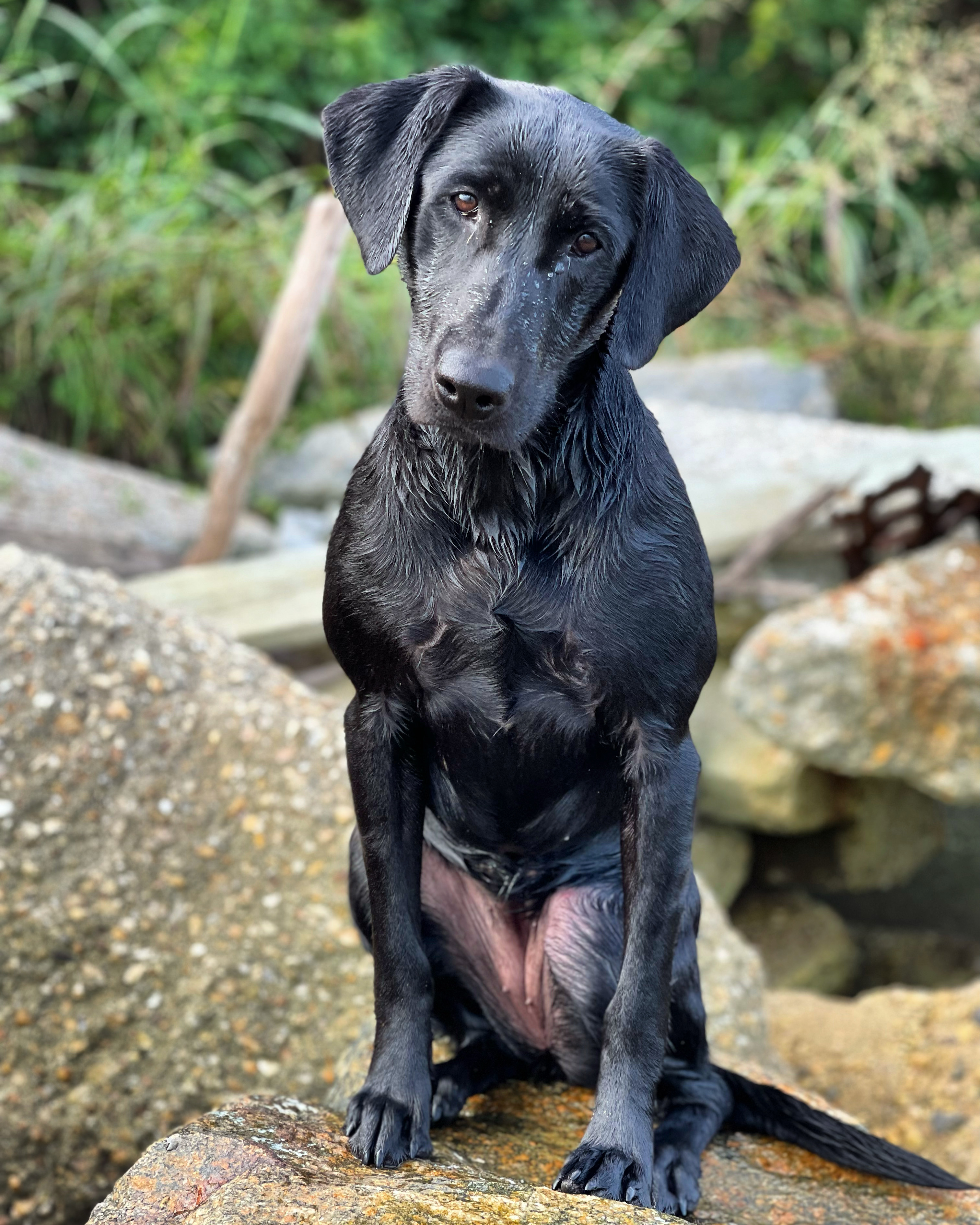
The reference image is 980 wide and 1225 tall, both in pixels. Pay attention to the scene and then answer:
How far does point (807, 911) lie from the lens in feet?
19.5

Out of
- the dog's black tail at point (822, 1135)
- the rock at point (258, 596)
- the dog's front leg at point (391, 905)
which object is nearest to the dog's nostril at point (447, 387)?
the dog's front leg at point (391, 905)

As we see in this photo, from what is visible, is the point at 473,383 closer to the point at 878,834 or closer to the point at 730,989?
the point at 730,989

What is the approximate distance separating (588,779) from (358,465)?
2.18 feet

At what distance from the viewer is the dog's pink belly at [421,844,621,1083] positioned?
2344 millimetres

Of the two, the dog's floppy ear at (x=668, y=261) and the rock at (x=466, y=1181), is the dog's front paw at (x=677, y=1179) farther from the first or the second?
the dog's floppy ear at (x=668, y=261)

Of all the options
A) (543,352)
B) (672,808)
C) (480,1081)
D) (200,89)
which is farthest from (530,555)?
(200,89)

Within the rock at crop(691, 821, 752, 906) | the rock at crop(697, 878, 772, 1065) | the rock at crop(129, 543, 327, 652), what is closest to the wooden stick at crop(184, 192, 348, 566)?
the rock at crop(129, 543, 327, 652)

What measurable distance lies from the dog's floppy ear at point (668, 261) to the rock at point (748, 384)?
255 inches

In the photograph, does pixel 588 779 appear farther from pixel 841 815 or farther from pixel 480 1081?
pixel 841 815

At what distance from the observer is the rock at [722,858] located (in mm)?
5863

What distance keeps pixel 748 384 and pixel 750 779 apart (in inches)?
143

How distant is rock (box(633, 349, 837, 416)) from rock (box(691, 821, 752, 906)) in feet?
11.2

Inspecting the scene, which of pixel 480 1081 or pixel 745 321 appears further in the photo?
pixel 745 321

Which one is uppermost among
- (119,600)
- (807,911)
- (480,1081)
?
(119,600)
